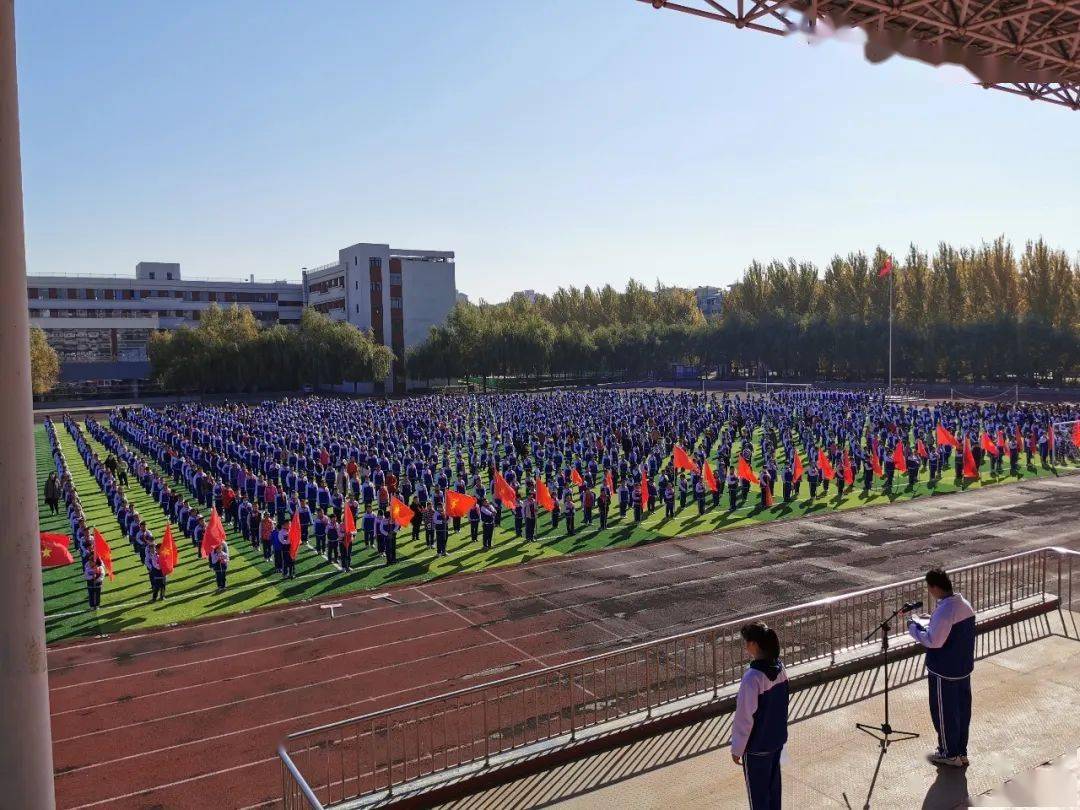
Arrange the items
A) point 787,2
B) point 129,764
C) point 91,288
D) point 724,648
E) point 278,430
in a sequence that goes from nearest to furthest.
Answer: point 129,764
point 787,2
point 724,648
point 278,430
point 91,288

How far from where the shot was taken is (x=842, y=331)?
8144cm

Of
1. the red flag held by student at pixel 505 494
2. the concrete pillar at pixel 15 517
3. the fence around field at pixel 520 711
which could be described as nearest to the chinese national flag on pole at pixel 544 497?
the red flag held by student at pixel 505 494

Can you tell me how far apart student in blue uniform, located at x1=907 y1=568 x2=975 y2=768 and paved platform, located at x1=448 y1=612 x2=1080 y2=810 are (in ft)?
0.81

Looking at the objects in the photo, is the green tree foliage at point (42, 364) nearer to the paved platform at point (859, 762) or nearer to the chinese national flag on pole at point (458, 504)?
the chinese national flag on pole at point (458, 504)

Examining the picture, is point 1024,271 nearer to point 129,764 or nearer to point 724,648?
point 724,648

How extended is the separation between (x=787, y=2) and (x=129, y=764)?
1216 cm

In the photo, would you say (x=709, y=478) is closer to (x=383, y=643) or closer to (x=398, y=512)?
(x=398, y=512)

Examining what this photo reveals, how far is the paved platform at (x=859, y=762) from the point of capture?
668cm

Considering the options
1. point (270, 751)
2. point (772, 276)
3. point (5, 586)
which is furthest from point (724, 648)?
point (772, 276)

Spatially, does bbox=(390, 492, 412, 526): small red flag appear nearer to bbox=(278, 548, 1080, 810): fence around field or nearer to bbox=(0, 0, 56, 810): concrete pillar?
bbox=(278, 548, 1080, 810): fence around field

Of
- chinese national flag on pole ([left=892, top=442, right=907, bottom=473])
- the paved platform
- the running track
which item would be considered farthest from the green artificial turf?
the paved platform

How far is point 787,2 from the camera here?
1076 centimetres

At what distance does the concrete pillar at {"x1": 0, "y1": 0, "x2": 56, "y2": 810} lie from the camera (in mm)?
3811

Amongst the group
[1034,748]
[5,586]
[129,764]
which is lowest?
[129,764]
